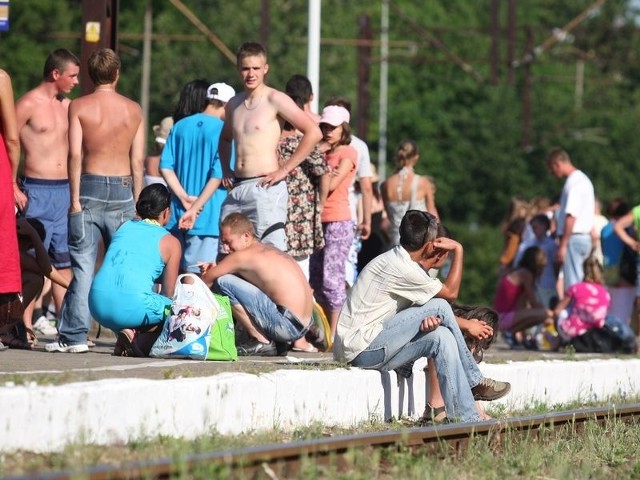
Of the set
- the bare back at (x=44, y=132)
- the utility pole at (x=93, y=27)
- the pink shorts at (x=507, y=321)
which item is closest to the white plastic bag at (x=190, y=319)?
the bare back at (x=44, y=132)

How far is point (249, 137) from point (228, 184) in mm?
503

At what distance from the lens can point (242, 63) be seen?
38.9ft

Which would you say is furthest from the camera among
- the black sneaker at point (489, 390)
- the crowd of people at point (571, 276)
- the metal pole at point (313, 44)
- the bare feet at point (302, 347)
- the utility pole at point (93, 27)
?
the metal pole at point (313, 44)

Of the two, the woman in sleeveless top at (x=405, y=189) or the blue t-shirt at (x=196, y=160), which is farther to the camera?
the woman in sleeveless top at (x=405, y=189)

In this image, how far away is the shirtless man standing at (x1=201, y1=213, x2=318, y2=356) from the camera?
36.6 feet

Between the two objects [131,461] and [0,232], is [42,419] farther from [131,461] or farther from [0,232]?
[0,232]

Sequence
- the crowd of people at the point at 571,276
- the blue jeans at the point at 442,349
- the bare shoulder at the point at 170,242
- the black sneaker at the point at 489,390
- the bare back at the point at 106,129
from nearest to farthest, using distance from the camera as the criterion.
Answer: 1. the blue jeans at the point at 442,349
2. the black sneaker at the point at 489,390
3. the bare shoulder at the point at 170,242
4. the bare back at the point at 106,129
5. the crowd of people at the point at 571,276

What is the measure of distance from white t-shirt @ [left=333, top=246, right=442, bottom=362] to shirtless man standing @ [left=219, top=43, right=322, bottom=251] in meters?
1.88

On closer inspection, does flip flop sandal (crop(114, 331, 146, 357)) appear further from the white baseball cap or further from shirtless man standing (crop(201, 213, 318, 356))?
the white baseball cap

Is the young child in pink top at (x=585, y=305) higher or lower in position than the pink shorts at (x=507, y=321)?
higher

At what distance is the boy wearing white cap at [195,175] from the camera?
12.5 m

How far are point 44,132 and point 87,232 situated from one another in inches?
54.6

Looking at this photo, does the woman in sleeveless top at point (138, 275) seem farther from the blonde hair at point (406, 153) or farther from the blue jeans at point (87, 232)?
the blonde hair at point (406, 153)

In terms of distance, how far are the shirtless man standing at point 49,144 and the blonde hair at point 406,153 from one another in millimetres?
4020
